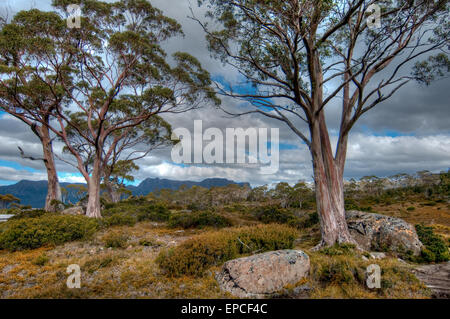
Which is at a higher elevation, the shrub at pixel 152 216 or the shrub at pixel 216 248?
the shrub at pixel 216 248

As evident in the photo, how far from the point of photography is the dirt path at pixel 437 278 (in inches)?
172

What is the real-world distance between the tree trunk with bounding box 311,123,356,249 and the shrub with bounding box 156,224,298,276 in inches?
52.2

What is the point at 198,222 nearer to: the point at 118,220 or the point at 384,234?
the point at 118,220

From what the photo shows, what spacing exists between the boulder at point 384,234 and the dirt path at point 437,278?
146 cm

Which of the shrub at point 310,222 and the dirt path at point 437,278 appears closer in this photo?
the dirt path at point 437,278

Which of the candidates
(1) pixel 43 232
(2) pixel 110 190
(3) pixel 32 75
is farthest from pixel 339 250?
(2) pixel 110 190

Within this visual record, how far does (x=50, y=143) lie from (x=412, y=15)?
23.5m

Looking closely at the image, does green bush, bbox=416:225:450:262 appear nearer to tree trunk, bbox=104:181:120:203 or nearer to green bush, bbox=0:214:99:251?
green bush, bbox=0:214:99:251

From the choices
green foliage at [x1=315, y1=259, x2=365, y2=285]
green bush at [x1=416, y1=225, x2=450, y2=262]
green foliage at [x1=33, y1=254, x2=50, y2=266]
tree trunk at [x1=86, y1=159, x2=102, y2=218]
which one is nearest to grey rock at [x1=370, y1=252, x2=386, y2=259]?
green bush at [x1=416, y1=225, x2=450, y2=262]

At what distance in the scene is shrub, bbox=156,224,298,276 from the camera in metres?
5.59

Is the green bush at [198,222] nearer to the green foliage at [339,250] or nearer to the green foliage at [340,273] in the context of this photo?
the green foliage at [339,250]

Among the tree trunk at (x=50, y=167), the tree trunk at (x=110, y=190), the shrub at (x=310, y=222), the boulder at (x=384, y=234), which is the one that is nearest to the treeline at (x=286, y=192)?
the tree trunk at (x=110, y=190)
